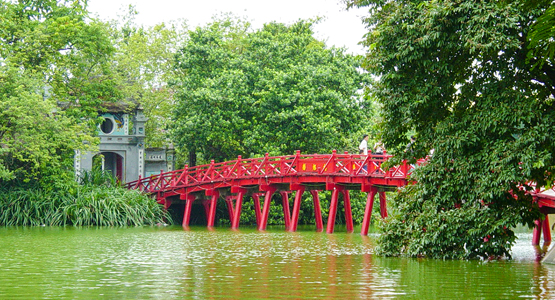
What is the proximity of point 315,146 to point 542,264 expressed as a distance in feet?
78.7

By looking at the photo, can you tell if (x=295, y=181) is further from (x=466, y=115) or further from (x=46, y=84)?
(x=466, y=115)

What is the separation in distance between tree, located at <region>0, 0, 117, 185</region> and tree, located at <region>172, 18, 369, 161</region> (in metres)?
4.60

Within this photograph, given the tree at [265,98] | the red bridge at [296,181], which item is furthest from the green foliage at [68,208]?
the tree at [265,98]

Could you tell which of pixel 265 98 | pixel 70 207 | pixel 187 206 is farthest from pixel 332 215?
pixel 70 207

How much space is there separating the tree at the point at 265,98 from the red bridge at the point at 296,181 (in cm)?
296

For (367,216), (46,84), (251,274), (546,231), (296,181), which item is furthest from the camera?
(46,84)

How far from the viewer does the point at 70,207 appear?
34.0m

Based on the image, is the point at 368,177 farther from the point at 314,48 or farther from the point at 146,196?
the point at 314,48

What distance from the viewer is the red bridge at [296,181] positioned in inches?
1108

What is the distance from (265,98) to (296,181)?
335 inches

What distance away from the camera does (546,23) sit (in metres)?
Result: 10.1

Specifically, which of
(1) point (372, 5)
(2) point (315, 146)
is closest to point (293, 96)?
(2) point (315, 146)

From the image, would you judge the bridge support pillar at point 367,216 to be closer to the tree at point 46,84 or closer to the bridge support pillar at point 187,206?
the bridge support pillar at point 187,206

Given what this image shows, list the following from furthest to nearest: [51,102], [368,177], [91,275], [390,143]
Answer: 1. [51,102]
2. [368,177]
3. [390,143]
4. [91,275]
